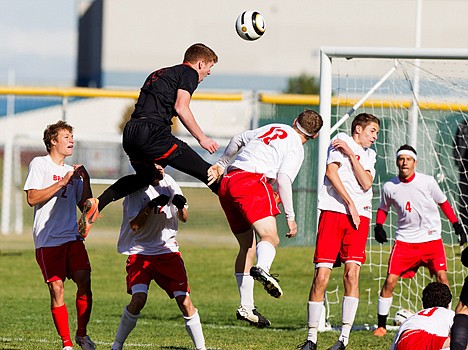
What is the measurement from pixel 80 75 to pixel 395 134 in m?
60.2

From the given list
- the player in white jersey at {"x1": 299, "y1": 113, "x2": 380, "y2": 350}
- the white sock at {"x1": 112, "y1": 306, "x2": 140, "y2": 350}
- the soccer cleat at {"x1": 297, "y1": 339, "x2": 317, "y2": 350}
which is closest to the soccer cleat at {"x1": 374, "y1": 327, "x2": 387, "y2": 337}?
the player in white jersey at {"x1": 299, "y1": 113, "x2": 380, "y2": 350}

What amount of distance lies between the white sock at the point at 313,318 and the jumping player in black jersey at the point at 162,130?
1.62 meters

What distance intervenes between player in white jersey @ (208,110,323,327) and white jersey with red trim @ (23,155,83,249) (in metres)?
1.34

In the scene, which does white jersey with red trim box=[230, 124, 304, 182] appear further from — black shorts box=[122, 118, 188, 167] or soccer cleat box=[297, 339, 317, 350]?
soccer cleat box=[297, 339, 317, 350]

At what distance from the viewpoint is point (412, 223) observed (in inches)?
506

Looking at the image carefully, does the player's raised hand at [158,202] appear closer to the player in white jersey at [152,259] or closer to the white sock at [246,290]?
the player in white jersey at [152,259]

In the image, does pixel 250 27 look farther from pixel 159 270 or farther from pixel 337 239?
pixel 159 270

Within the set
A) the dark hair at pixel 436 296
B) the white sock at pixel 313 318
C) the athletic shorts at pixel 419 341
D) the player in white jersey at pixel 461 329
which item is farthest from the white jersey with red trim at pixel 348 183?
the player in white jersey at pixel 461 329

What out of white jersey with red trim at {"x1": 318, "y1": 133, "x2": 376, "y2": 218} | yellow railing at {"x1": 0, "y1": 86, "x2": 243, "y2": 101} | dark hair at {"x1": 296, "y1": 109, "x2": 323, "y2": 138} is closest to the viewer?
dark hair at {"x1": 296, "y1": 109, "x2": 323, "y2": 138}

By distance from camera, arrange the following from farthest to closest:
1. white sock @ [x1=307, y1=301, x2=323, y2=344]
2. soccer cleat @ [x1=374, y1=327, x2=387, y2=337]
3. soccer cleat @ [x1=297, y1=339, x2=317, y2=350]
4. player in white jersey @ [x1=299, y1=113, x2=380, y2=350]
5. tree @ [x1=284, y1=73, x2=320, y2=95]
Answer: tree @ [x1=284, y1=73, x2=320, y2=95], soccer cleat @ [x1=374, y1=327, x2=387, y2=337], player in white jersey @ [x1=299, y1=113, x2=380, y2=350], white sock @ [x1=307, y1=301, x2=323, y2=344], soccer cleat @ [x1=297, y1=339, x2=317, y2=350]

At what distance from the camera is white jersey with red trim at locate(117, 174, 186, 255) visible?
9547 millimetres

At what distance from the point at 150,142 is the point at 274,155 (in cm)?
112

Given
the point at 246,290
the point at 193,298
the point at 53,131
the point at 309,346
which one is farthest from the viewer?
the point at 193,298

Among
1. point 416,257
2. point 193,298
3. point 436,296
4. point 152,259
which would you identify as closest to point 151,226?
point 152,259
